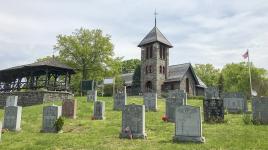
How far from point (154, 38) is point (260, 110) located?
34584 millimetres

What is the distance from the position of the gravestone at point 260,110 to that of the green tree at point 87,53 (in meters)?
34.7

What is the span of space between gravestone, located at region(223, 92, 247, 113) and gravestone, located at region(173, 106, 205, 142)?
32.1 feet

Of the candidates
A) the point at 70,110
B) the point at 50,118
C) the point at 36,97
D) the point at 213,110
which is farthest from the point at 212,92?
the point at 36,97

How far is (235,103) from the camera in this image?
21.3m

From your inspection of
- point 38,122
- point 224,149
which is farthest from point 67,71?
point 224,149

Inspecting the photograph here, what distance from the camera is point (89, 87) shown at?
4166 cm

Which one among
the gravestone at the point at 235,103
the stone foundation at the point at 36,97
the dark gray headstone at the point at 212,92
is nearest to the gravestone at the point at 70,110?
the gravestone at the point at 235,103

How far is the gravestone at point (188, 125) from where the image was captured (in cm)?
1186

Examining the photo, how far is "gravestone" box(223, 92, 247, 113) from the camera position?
20984 mm

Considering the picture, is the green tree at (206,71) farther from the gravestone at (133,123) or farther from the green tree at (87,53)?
the gravestone at (133,123)

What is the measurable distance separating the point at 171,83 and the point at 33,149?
38696 millimetres

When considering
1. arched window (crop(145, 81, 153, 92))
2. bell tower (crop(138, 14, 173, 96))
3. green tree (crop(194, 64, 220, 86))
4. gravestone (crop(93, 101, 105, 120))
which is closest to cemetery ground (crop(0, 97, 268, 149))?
gravestone (crop(93, 101, 105, 120))

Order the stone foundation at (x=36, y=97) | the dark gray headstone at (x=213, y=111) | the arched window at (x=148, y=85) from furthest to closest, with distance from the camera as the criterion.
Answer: the arched window at (x=148, y=85) → the stone foundation at (x=36, y=97) → the dark gray headstone at (x=213, y=111)

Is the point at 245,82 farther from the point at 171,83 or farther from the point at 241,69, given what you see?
the point at 171,83
